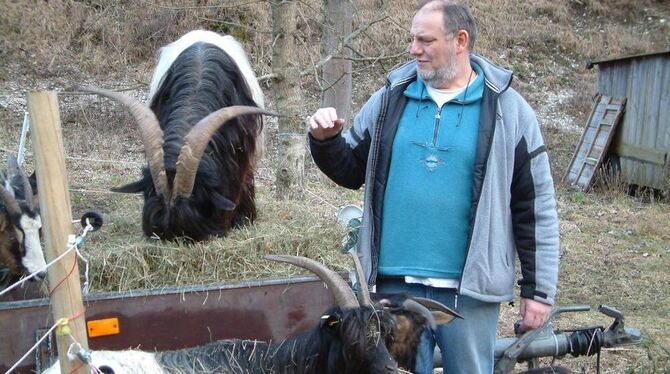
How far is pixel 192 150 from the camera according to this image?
19.1 feet

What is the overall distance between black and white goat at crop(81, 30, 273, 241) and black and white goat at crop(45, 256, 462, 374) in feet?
5.91

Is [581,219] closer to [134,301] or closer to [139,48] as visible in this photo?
[134,301]

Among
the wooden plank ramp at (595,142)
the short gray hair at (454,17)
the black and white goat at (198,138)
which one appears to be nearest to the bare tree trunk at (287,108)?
the black and white goat at (198,138)

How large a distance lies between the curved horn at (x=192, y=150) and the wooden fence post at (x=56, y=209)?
2.90 m

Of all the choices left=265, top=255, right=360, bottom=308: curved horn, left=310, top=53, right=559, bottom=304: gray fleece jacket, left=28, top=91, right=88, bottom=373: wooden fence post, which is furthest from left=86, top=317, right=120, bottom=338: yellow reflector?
left=310, top=53, right=559, bottom=304: gray fleece jacket

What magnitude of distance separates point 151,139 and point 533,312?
10.8 ft

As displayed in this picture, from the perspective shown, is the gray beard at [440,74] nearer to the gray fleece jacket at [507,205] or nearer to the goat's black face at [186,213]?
the gray fleece jacket at [507,205]

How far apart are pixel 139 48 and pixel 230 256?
47.3 feet

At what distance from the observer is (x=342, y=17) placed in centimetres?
1295

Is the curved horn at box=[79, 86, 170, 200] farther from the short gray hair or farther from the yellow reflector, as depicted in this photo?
the short gray hair

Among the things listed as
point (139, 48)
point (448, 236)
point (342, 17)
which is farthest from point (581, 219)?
point (139, 48)

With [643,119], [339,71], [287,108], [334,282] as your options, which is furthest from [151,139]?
[643,119]

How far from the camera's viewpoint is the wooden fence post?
109 inches

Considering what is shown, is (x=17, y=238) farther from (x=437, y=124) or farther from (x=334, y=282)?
(x=437, y=124)
